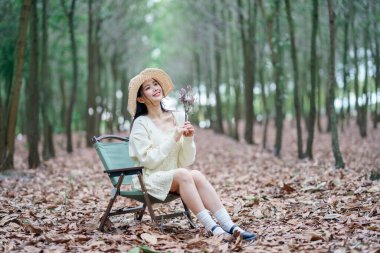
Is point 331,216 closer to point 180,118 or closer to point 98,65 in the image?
point 180,118

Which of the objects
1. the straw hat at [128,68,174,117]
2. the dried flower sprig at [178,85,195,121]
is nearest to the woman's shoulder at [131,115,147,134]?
the straw hat at [128,68,174,117]

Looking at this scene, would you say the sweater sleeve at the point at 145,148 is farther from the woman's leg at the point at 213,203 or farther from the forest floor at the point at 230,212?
the forest floor at the point at 230,212

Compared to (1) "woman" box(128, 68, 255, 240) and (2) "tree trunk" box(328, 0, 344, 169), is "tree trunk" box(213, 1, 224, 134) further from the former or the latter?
(1) "woman" box(128, 68, 255, 240)

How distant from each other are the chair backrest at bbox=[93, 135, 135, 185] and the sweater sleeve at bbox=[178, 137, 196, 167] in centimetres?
68

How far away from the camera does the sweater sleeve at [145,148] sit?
5.01m

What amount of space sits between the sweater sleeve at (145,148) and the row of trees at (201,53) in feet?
17.3

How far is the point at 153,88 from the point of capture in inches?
209

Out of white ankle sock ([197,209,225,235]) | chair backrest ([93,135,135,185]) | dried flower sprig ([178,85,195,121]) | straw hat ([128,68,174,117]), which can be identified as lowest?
white ankle sock ([197,209,225,235])

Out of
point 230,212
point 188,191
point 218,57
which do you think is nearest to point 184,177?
point 188,191

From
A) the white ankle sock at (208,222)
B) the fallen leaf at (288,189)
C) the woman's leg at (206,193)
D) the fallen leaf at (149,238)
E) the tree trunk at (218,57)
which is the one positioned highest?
the tree trunk at (218,57)

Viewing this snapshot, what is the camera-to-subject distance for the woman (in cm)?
487

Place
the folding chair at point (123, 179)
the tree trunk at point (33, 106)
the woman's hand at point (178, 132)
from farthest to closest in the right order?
the tree trunk at point (33, 106), the folding chair at point (123, 179), the woman's hand at point (178, 132)

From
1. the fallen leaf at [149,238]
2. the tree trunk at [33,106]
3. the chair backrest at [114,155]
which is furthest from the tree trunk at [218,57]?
the fallen leaf at [149,238]

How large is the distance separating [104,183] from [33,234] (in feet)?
15.6
